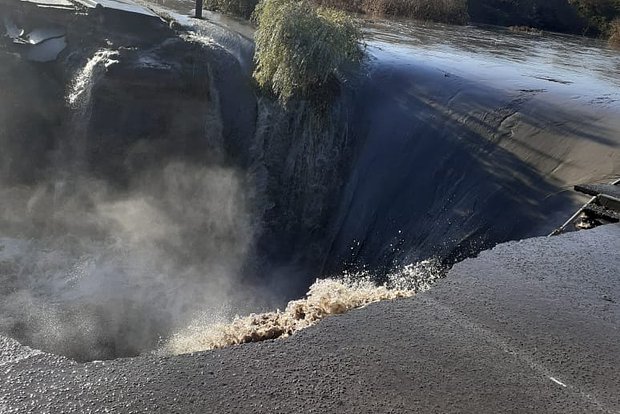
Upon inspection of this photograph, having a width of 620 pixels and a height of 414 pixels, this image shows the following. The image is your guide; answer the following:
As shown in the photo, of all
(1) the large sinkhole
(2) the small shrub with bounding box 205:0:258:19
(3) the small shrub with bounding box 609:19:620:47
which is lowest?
(1) the large sinkhole

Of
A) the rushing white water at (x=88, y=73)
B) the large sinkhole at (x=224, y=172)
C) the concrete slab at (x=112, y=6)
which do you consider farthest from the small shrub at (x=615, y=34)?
the rushing white water at (x=88, y=73)

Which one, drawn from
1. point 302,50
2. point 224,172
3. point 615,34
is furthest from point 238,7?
point 615,34

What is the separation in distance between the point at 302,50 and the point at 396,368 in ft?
23.6

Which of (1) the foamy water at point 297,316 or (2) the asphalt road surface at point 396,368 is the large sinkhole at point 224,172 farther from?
(2) the asphalt road surface at point 396,368

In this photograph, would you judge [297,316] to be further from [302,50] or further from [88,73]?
[88,73]

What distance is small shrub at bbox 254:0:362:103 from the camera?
9.63 metres

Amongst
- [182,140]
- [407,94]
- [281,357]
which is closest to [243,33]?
[182,140]

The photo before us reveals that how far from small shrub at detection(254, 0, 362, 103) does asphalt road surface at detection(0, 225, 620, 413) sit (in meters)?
6.11

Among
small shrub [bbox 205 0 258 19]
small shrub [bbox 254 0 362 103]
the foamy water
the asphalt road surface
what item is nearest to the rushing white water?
small shrub [bbox 254 0 362 103]

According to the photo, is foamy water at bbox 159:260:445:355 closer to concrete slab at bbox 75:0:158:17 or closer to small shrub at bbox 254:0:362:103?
small shrub at bbox 254:0:362:103

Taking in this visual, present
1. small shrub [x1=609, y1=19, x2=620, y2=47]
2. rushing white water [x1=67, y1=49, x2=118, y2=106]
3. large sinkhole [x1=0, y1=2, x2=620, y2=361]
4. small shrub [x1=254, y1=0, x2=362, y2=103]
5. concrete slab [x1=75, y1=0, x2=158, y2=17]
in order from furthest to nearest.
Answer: small shrub [x1=609, y1=19, x2=620, y2=47] < concrete slab [x1=75, y1=0, x2=158, y2=17] < rushing white water [x1=67, y1=49, x2=118, y2=106] < small shrub [x1=254, y1=0, x2=362, y2=103] < large sinkhole [x1=0, y1=2, x2=620, y2=361]

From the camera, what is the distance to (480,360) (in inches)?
135

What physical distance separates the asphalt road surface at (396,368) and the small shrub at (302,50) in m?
6.11

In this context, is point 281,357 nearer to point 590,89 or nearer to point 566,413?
point 566,413
